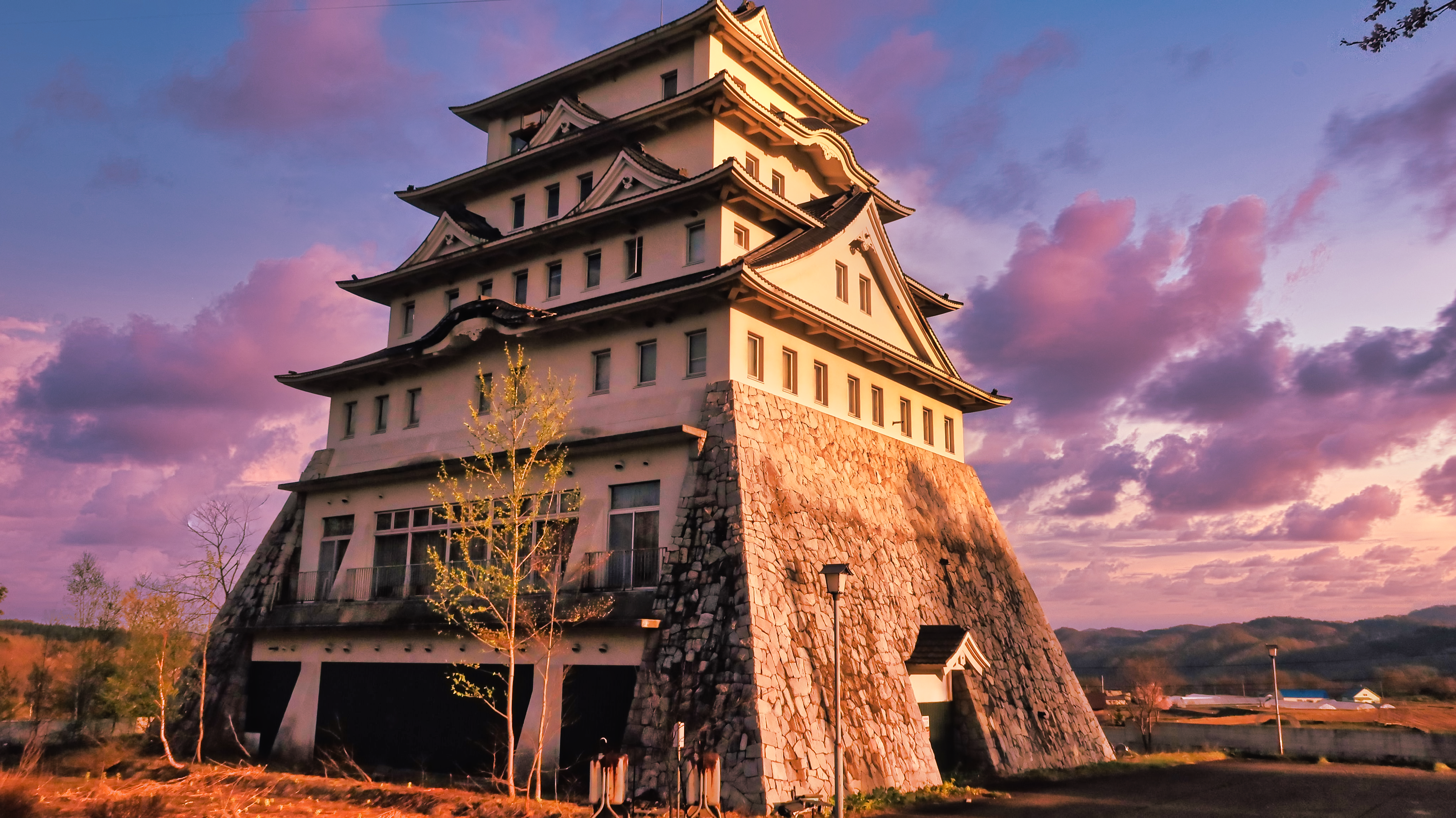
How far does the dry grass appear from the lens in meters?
17.7

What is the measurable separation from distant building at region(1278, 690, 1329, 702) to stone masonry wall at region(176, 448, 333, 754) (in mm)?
82218

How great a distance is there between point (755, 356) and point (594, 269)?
6.82 m

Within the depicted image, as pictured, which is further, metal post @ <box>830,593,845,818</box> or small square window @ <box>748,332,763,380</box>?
small square window @ <box>748,332,763,380</box>

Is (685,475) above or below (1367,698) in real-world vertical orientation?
above

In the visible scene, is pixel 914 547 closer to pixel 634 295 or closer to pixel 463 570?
pixel 634 295

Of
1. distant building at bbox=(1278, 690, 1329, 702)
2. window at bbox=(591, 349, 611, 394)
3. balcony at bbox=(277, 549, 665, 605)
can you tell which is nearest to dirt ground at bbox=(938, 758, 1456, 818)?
balcony at bbox=(277, 549, 665, 605)

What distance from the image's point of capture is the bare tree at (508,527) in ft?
65.7

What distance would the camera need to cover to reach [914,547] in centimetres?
2788

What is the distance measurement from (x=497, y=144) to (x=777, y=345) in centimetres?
1644

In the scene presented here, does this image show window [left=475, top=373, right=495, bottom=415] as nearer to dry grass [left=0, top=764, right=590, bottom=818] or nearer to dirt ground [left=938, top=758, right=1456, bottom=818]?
dry grass [left=0, top=764, right=590, bottom=818]

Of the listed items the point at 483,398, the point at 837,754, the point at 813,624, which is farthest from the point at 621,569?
the point at 483,398

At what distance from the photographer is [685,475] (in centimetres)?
2256

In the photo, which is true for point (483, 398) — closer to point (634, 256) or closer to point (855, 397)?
point (634, 256)

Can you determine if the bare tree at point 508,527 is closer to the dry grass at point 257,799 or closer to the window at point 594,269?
the dry grass at point 257,799
